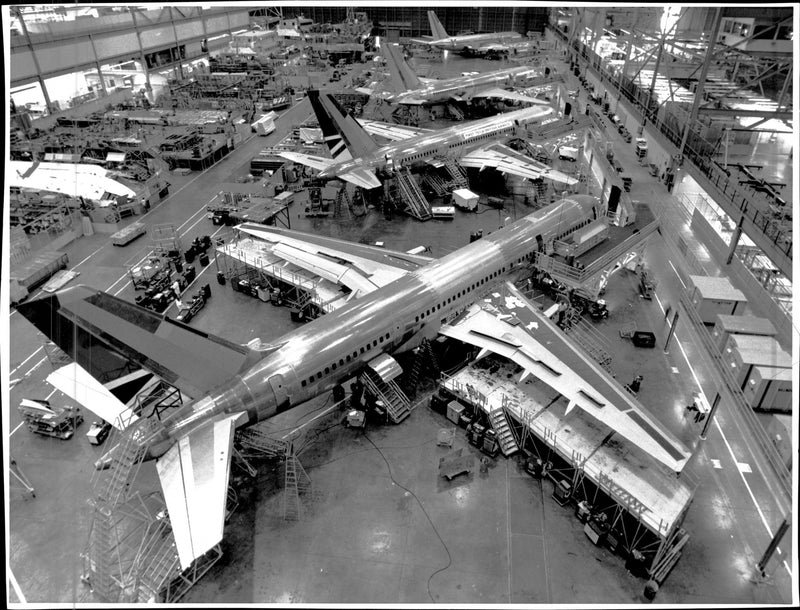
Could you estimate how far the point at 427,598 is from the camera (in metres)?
16.8

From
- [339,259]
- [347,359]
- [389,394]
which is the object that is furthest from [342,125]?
[389,394]

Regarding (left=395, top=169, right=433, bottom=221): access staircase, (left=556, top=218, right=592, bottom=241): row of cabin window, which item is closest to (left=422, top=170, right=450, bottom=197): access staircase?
(left=395, top=169, right=433, bottom=221): access staircase

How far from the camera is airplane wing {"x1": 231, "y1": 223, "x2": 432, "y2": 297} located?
1176 inches

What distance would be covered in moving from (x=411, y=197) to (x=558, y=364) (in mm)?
26181

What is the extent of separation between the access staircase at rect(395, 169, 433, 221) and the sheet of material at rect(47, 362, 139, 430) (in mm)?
30894

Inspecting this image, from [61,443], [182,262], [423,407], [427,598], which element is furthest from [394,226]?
[427,598]

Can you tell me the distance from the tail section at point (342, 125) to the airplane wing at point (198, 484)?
98.3 feet

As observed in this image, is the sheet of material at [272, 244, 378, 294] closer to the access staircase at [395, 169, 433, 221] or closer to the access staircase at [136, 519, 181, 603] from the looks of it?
the access staircase at [395, 169, 433, 221]

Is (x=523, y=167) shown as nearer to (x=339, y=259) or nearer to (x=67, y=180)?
(x=339, y=259)

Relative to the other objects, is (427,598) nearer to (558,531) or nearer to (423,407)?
(558,531)

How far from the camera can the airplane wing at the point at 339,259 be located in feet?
98.0

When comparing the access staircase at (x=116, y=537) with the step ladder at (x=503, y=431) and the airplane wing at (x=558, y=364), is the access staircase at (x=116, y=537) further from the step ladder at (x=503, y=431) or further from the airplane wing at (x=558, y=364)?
the airplane wing at (x=558, y=364)

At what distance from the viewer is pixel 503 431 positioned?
22688 mm

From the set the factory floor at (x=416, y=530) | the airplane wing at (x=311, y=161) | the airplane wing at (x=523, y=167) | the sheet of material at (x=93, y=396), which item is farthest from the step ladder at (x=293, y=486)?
the airplane wing at (x=523, y=167)
